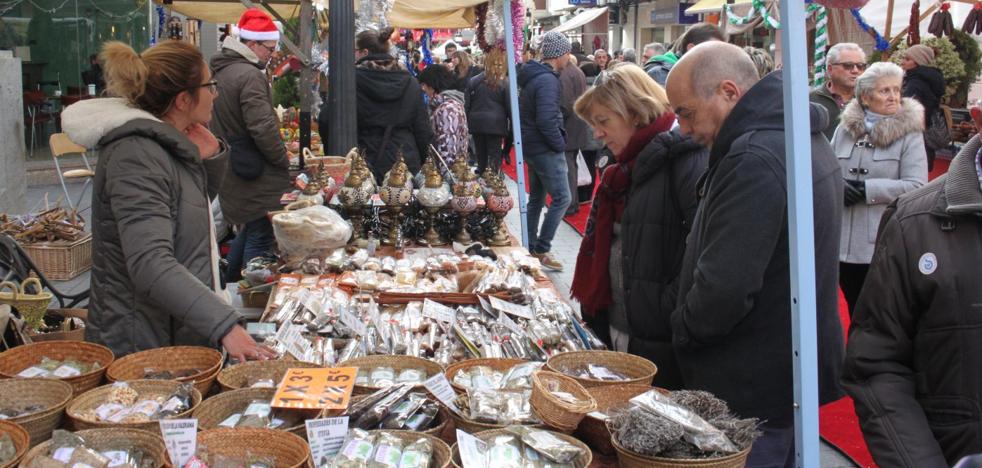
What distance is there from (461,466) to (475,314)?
1.44 meters

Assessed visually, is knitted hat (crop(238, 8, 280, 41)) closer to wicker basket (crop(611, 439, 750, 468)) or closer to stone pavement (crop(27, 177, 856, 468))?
stone pavement (crop(27, 177, 856, 468))

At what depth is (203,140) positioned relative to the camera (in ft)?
9.14

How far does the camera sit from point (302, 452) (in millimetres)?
1700

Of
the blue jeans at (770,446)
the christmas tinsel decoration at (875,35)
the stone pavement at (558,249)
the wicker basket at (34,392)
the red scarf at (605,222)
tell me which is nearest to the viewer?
the wicker basket at (34,392)

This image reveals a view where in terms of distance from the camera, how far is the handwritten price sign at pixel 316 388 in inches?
73.7

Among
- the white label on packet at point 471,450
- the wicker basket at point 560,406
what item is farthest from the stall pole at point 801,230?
the white label on packet at point 471,450

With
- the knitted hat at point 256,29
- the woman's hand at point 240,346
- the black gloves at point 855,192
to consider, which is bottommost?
the woman's hand at point 240,346

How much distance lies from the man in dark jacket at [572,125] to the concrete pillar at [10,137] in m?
5.17

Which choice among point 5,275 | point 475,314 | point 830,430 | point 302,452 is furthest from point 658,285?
point 5,275

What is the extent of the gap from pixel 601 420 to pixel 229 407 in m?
0.88

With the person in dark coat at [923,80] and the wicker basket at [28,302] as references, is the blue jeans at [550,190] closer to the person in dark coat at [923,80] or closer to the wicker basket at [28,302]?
the person in dark coat at [923,80]

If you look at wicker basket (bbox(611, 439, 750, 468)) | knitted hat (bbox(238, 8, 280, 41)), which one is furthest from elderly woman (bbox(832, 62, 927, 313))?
knitted hat (bbox(238, 8, 280, 41))

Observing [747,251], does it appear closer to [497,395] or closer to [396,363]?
[497,395]

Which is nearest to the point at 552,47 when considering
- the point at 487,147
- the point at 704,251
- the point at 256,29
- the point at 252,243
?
the point at 487,147
